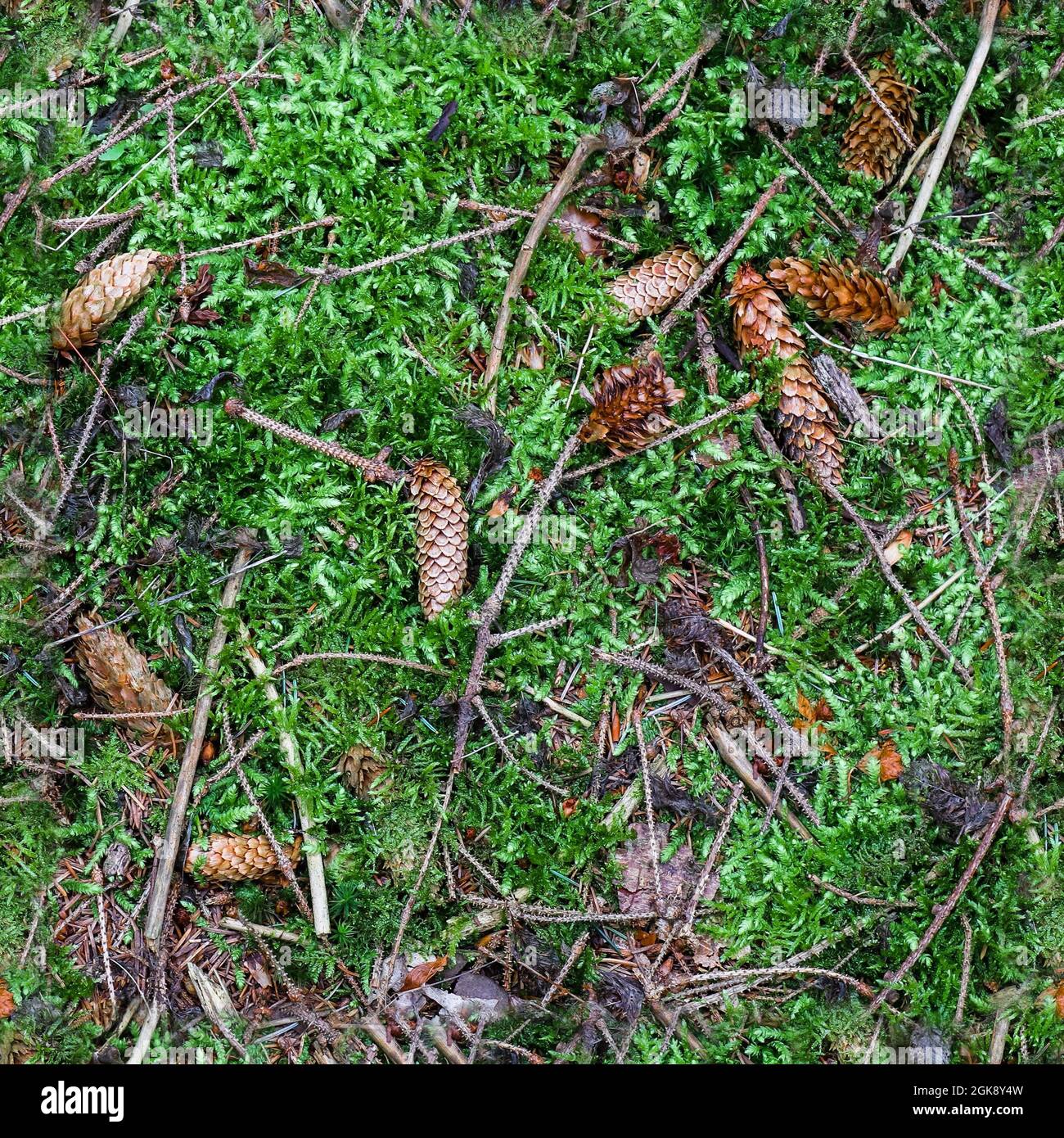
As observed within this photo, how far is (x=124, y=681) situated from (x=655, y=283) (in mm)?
2512

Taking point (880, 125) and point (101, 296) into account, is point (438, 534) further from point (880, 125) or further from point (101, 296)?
point (880, 125)

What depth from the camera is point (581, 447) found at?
3529 mm

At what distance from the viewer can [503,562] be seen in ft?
11.4

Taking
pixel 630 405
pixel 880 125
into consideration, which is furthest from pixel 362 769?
pixel 880 125

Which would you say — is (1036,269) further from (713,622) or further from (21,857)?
(21,857)

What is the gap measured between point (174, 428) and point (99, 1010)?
218cm

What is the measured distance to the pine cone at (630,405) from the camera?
133 inches

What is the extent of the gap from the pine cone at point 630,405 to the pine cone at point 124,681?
188 centimetres

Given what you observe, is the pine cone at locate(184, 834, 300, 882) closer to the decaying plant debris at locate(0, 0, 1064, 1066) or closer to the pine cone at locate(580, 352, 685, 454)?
the decaying plant debris at locate(0, 0, 1064, 1066)

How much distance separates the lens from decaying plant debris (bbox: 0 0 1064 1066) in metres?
3.42

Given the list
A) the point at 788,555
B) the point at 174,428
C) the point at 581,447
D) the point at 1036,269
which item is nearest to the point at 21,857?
the point at 174,428

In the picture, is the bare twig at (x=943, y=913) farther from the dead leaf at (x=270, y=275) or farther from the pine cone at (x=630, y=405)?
the dead leaf at (x=270, y=275)

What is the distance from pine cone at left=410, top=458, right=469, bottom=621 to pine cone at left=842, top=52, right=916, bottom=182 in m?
2.04

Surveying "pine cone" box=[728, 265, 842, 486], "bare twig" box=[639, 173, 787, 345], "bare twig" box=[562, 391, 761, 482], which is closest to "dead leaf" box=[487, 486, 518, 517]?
"bare twig" box=[562, 391, 761, 482]
